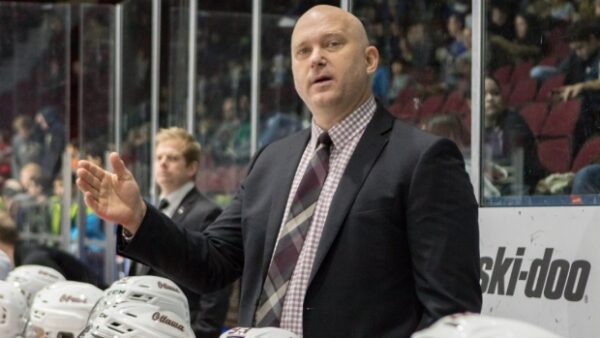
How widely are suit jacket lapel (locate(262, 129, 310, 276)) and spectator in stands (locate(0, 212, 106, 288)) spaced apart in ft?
12.1

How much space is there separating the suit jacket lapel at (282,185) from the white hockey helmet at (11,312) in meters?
1.78

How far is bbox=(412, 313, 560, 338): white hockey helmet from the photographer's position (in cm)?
187

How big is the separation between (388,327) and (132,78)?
7.67 metres

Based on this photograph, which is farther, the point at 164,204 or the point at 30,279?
the point at 164,204

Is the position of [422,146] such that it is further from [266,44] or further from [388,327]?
[266,44]

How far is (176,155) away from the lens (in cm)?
607

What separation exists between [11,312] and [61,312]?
18 cm

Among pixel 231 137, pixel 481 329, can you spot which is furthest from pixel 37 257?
pixel 481 329

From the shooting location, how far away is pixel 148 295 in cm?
384

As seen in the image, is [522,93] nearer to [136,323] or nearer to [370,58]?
[370,58]

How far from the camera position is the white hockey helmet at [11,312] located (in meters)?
4.59

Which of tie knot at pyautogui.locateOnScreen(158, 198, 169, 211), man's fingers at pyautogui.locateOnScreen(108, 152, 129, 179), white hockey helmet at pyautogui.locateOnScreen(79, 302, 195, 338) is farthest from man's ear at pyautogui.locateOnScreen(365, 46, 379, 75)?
tie knot at pyautogui.locateOnScreen(158, 198, 169, 211)

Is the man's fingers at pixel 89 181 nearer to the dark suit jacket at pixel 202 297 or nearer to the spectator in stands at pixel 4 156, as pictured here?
the dark suit jacket at pixel 202 297

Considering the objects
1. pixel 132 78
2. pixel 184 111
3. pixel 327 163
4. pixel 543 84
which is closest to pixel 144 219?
pixel 327 163
